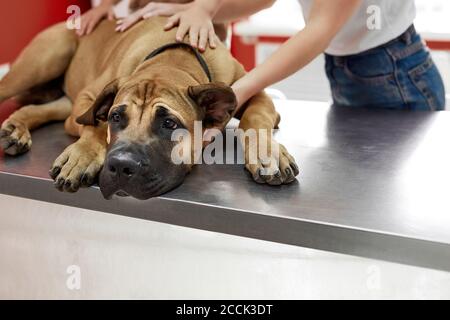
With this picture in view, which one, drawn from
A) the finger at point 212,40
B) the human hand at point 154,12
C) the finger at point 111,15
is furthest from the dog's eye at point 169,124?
the finger at point 111,15

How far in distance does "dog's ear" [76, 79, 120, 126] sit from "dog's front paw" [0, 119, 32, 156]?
181 millimetres

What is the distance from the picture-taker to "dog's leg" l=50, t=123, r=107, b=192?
1.10m

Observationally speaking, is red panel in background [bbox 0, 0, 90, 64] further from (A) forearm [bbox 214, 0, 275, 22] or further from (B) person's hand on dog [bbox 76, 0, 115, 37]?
(A) forearm [bbox 214, 0, 275, 22]

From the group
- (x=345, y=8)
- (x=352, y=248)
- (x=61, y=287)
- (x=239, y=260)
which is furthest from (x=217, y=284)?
(x=345, y=8)

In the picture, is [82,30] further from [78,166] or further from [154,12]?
[78,166]

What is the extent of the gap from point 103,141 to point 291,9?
2553 mm

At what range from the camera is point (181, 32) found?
143 centimetres

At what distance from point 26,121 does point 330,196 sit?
89 cm

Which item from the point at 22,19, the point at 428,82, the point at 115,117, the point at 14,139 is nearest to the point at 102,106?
the point at 115,117

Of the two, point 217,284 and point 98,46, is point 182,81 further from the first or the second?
point 98,46

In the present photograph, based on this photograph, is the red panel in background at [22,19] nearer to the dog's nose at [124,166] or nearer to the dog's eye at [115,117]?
the dog's eye at [115,117]

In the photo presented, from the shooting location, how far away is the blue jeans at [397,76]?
1.71 m

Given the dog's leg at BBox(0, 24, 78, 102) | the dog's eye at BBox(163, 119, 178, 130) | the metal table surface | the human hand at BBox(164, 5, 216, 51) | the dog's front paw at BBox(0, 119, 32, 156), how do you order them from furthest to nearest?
the dog's leg at BBox(0, 24, 78, 102) < the human hand at BBox(164, 5, 216, 51) < the dog's front paw at BBox(0, 119, 32, 156) < the dog's eye at BBox(163, 119, 178, 130) < the metal table surface

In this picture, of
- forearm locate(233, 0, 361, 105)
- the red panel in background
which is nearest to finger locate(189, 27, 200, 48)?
forearm locate(233, 0, 361, 105)
